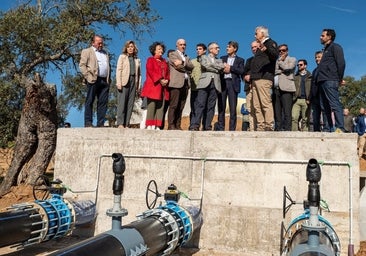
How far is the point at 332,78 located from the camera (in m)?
6.71

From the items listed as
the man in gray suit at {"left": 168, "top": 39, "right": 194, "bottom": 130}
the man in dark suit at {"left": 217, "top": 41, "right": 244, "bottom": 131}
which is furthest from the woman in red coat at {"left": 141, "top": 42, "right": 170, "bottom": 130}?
the man in dark suit at {"left": 217, "top": 41, "right": 244, "bottom": 131}

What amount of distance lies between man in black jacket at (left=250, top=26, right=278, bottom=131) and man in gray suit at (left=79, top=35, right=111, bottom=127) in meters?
2.87

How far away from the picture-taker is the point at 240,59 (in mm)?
7891

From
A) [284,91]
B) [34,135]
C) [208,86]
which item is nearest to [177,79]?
[208,86]

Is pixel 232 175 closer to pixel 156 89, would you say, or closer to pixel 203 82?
pixel 203 82

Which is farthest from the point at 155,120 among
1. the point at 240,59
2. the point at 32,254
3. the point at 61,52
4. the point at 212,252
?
the point at 61,52

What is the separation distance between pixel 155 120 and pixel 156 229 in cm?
331

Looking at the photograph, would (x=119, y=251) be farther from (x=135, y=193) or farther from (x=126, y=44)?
(x=126, y=44)

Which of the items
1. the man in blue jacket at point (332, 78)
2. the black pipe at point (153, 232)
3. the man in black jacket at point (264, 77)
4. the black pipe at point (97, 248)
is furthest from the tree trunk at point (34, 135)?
the black pipe at point (97, 248)

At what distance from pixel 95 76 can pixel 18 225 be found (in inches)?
140

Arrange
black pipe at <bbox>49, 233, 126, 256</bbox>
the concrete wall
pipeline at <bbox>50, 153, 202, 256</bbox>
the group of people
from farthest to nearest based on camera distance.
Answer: the group of people
the concrete wall
pipeline at <bbox>50, 153, 202, 256</bbox>
black pipe at <bbox>49, 233, 126, 256</bbox>

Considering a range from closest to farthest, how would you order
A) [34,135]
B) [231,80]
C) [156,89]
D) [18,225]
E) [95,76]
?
[18,225]
[156,89]
[95,76]
[231,80]
[34,135]

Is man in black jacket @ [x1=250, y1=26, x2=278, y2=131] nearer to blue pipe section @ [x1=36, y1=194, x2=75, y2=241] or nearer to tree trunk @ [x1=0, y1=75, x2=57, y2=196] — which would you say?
blue pipe section @ [x1=36, y1=194, x2=75, y2=241]

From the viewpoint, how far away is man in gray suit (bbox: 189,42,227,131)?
7547 mm
